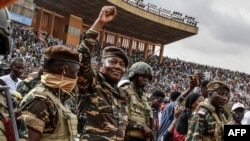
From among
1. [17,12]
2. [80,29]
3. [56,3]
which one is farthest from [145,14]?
[17,12]

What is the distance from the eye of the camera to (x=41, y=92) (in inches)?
A: 117

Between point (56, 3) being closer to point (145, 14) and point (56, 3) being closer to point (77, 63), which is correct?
point (145, 14)

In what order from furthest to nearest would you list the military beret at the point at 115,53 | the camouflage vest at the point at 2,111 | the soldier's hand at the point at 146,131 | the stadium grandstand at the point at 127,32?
1. the stadium grandstand at the point at 127,32
2. the soldier's hand at the point at 146,131
3. the military beret at the point at 115,53
4. the camouflage vest at the point at 2,111

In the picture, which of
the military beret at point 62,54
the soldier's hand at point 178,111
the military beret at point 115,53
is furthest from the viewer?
the soldier's hand at point 178,111

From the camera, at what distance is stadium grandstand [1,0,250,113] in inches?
1133

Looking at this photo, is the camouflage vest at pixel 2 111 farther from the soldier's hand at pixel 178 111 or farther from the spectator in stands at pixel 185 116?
the soldier's hand at pixel 178 111

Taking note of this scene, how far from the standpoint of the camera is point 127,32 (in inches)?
1561

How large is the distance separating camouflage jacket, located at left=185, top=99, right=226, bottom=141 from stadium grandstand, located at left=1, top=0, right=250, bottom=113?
748 inches

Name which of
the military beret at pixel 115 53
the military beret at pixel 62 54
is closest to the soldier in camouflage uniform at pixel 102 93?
the military beret at pixel 115 53

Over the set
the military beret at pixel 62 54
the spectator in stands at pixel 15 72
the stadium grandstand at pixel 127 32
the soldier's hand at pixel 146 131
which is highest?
the stadium grandstand at pixel 127 32

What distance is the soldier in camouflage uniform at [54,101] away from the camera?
283 cm

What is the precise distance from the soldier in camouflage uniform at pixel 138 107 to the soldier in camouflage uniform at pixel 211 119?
424 mm

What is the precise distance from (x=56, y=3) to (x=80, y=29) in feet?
18.0

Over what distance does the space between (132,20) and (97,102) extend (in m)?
33.0
